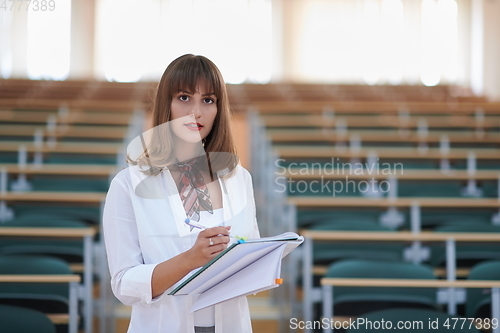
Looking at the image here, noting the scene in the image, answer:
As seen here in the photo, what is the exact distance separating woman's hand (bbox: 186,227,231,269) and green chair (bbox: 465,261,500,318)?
1418 millimetres

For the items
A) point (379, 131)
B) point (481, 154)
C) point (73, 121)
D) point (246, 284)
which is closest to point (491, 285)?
point (246, 284)

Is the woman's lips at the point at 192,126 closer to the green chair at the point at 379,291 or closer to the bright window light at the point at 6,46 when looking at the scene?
the green chair at the point at 379,291

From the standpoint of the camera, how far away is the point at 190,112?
118 cm

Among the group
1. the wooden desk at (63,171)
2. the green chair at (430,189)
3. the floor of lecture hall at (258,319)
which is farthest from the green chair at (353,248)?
the wooden desk at (63,171)

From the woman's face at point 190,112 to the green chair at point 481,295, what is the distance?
54.7 inches

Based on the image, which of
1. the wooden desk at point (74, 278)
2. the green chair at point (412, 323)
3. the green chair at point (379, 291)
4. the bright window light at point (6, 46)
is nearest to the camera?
the green chair at point (412, 323)

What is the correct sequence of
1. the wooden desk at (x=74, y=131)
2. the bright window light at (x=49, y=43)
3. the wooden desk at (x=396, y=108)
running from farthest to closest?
the bright window light at (x=49, y=43) < the wooden desk at (x=396, y=108) < the wooden desk at (x=74, y=131)

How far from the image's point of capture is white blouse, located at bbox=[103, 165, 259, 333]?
3.64 feet

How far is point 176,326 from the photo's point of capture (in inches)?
44.1

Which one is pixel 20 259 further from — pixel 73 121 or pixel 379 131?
pixel 379 131

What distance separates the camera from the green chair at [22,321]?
178 centimetres

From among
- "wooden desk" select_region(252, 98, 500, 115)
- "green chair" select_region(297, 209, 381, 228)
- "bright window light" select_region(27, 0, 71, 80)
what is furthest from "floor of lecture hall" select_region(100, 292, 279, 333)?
"bright window light" select_region(27, 0, 71, 80)

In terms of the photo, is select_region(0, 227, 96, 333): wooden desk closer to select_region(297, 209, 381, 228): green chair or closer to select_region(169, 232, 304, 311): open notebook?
select_region(169, 232, 304, 311): open notebook

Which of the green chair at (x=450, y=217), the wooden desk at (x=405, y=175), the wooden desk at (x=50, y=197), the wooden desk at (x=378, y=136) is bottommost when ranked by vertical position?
the green chair at (x=450, y=217)
